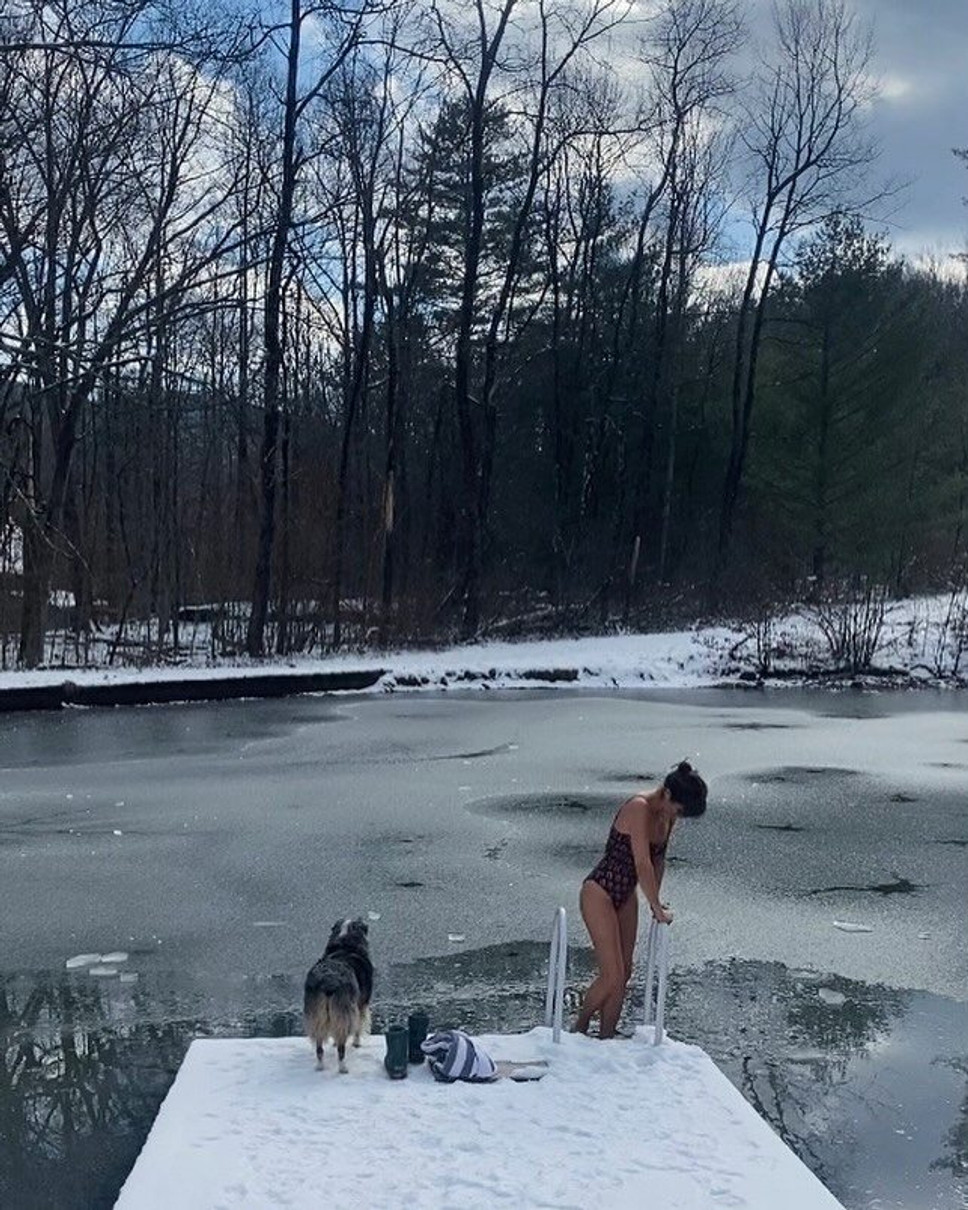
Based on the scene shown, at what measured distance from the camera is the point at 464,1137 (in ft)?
17.2

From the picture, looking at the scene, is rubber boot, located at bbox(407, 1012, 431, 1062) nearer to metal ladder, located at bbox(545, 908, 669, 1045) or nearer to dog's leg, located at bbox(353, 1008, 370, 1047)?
dog's leg, located at bbox(353, 1008, 370, 1047)

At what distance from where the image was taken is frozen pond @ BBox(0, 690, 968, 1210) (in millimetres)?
6184

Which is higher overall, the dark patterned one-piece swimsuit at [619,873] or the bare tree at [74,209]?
the bare tree at [74,209]

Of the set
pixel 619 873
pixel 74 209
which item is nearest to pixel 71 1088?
pixel 619 873

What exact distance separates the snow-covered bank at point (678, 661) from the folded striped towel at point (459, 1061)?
640 inches

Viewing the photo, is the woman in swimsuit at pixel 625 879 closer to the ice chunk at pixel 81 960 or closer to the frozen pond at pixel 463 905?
the frozen pond at pixel 463 905

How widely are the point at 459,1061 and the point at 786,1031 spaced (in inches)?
86.2

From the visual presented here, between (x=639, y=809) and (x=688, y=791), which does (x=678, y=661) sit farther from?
(x=688, y=791)

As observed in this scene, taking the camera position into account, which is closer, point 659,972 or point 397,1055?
point 397,1055

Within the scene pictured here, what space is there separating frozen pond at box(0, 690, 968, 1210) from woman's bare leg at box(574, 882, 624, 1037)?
26.6 inches

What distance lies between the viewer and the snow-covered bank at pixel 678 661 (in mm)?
23594

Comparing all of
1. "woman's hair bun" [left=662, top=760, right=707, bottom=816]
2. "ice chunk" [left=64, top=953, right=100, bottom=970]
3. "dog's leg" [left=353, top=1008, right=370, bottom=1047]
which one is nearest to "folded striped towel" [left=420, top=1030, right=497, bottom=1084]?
"dog's leg" [left=353, top=1008, right=370, bottom=1047]

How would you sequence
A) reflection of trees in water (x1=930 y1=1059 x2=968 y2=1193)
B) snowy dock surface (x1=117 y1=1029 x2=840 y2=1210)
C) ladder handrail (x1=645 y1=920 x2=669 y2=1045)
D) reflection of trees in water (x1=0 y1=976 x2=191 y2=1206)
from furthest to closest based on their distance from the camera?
ladder handrail (x1=645 y1=920 x2=669 y2=1045), reflection of trees in water (x1=930 y1=1059 x2=968 y2=1193), reflection of trees in water (x1=0 y1=976 x2=191 y2=1206), snowy dock surface (x1=117 y1=1029 x2=840 y2=1210)

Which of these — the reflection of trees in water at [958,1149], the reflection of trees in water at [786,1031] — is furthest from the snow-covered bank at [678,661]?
the reflection of trees in water at [958,1149]
